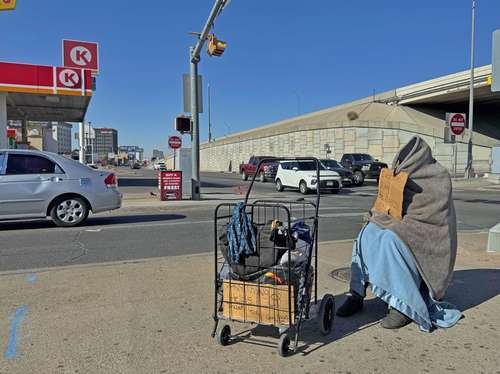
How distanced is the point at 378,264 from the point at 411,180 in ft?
2.54

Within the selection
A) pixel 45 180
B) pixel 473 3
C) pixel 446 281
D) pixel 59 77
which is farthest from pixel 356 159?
pixel 446 281

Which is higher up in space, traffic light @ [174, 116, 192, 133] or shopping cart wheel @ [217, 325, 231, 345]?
traffic light @ [174, 116, 192, 133]

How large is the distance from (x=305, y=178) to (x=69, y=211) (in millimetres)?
12918

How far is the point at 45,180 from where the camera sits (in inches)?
379

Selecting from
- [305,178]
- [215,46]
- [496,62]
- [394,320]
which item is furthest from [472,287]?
[305,178]

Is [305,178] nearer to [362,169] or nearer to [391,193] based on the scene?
[362,169]

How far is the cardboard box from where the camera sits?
10.9 feet

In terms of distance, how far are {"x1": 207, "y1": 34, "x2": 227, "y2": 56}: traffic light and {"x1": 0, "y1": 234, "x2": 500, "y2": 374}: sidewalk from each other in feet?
32.0

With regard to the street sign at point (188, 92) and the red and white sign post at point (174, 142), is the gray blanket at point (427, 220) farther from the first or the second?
the red and white sign post at point (174, 142)

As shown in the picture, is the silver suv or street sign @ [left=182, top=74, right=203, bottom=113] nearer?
the silver suv

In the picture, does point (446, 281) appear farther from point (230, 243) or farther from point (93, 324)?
point (93, 324)

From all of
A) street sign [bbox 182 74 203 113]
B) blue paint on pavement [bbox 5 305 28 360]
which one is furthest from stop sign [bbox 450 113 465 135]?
blue paint on pavement [bbox 5 305 28 360]

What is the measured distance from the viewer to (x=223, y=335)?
138 inches

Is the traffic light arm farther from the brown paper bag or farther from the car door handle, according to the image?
the brown paper bag
